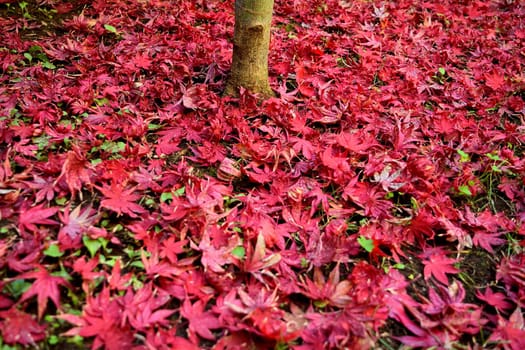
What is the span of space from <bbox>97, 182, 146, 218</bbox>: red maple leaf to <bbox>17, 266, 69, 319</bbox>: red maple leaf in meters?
0.35

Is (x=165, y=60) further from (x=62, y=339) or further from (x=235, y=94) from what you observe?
(x=62, y=339)

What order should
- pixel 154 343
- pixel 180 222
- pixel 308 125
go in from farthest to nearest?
pixel 308 125 < pixel 180 222 < pixel 154 343

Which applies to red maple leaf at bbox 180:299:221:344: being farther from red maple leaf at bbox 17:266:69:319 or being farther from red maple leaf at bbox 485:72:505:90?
red maple leaf at bbox 485:72:505:90

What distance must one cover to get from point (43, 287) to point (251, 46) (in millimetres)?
1559

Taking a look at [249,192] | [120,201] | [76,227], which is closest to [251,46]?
[249,192]

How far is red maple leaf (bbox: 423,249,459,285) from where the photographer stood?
1736 millimetres

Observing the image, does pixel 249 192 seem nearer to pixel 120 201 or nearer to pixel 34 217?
pixel 120 201

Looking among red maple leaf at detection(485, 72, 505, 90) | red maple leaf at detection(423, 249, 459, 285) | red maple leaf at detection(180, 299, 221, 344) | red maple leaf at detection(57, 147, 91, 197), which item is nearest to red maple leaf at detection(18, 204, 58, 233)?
red maple leaf at detection(57, 147, 91, 197)

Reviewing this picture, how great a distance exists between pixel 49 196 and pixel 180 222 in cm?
54

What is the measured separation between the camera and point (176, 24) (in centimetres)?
316

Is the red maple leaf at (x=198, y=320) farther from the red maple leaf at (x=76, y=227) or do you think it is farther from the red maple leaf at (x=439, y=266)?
the red maple leaf at (x=439, y=266)

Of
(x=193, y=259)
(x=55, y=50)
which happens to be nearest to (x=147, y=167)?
(x=193, y=259)

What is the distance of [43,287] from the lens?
1460mm

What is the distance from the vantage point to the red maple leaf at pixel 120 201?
5.80 feet
